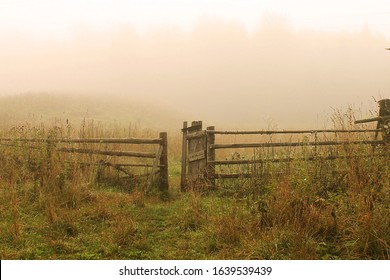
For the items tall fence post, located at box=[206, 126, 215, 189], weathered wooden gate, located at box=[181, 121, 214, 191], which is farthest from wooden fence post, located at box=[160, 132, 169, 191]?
tall fence post, located at box=[206, 126, 215, 189]

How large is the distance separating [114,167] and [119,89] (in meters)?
47.8

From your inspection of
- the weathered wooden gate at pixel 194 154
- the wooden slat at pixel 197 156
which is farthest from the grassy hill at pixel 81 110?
the wooden slat at pixel 197 156

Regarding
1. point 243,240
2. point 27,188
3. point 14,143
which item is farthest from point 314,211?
point 14,143

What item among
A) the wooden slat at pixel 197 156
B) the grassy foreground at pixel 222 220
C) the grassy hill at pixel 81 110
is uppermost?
the grassy hill at pixel 81 110

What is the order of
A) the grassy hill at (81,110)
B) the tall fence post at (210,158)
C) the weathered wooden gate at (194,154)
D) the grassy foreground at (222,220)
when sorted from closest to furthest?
the grassy foreground at (222,220) < the tall fence post at (210,158) < the weathered wooden gate at (194,154) < the grassy hill at (81,110)

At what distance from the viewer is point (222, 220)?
438 centimetres

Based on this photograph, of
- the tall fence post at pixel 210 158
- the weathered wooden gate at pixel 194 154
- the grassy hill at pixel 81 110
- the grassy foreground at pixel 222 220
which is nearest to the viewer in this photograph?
the grassy foreground at pixel 222 220

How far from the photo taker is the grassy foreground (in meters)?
3.71

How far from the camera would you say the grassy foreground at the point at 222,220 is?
3.71m

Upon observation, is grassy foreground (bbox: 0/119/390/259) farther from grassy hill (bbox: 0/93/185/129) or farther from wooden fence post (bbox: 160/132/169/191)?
grassy hill (bbox: 0/93/185/129)

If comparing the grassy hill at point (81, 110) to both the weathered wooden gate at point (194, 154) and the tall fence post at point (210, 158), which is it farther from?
the tall fence post at point (210, 158)

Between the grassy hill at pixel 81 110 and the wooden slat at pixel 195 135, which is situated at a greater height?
the grassy hill at pixel 81 110

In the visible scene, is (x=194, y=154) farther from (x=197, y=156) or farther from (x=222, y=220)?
(x=222, y=220)

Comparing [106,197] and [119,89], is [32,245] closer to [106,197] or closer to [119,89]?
[106,197]
